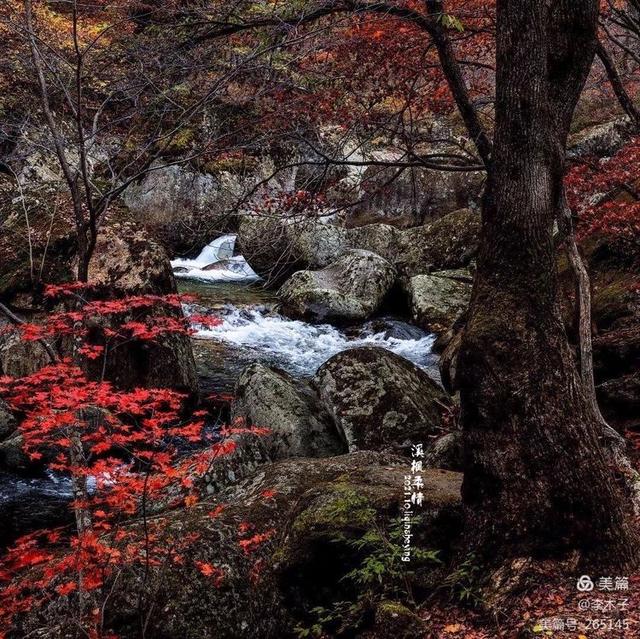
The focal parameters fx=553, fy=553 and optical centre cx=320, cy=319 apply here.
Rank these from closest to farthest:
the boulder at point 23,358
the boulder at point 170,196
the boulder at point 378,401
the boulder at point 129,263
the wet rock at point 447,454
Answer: the wet rock at point 447,454 < the boulder at point 378,401 < the boulder at point 23,358 < the boulder at point 129,263 < the boulder at point 170,196

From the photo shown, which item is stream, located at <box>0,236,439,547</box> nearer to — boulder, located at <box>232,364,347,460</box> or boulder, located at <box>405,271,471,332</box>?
boulder, located at <box>405,271,471,332</box>

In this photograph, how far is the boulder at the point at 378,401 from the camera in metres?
7.76

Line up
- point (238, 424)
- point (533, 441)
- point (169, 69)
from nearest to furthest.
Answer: point (533, 441)
point (169, 69)
point (238, 424)

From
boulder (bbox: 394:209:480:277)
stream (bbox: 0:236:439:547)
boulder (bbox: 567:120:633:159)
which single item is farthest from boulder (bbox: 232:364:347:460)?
boulder (bbox: 567:120:633:159)

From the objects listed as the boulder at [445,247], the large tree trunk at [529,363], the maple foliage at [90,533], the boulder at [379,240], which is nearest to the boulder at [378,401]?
the maple foliage at [90,533]

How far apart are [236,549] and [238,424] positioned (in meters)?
3.29

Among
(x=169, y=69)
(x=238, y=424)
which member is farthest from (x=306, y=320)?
(x=169, y=69)

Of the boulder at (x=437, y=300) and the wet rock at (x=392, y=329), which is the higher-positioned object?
the boulder at (x=437, y=300)

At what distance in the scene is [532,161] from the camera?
3709mm

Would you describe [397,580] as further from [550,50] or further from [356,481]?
[550,50]

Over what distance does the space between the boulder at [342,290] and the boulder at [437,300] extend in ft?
3.16

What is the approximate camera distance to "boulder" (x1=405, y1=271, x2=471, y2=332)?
13.8m

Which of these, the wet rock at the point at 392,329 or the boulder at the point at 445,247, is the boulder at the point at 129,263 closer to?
the wet rock at the point at 392,329

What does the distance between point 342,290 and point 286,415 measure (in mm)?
7450
